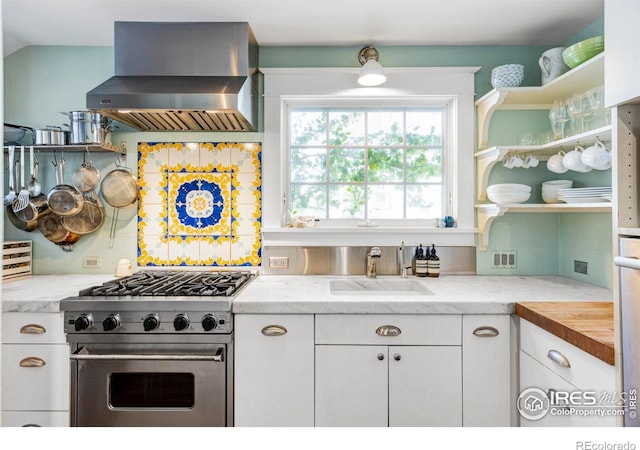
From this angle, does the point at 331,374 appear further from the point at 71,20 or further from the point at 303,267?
the point at 71,20

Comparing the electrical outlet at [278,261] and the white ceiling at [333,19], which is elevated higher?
the white ceiling at [333,19]

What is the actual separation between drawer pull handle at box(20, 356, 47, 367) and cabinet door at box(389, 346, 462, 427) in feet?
Result: 5.27

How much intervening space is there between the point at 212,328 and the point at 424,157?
1.68m

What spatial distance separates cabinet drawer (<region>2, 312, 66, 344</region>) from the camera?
174 cm

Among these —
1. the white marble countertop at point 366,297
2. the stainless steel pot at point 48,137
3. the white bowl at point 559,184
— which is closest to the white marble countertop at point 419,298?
the white marble countertop at point 366,297

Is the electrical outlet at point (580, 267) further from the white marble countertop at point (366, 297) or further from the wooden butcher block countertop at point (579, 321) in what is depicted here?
the wooden butcher block countertop at point (579, 321)

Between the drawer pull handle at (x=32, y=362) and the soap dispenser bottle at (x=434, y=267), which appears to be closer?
the drawer pull handle at (x=32, y=362)

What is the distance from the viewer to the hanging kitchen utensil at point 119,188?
7.75 ft

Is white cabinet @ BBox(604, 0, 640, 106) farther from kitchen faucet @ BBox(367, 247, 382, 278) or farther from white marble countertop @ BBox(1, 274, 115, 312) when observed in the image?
white marble countertop @ BBox(1, 274, 115, 312)

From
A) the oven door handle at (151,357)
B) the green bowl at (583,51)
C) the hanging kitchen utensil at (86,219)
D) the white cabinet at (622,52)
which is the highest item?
the green bowl at (583,51)

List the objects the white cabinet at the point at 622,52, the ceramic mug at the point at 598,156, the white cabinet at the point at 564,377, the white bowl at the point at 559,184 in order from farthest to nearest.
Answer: the white bowl at the point at 559,184, the ceramic mug at the point at 598,156, the white cabinet at the point at 564,377, the white cabinet at the point at 622,52

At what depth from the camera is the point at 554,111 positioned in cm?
198

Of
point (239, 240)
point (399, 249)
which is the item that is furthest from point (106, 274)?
point (399, 249)

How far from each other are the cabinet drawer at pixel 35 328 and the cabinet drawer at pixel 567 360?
2.08 meters
